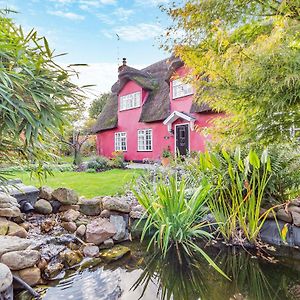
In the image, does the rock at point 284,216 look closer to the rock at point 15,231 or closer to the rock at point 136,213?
the rock at point 136,213

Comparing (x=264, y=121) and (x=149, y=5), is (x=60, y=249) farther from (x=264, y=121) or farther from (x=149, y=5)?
(x=149, y=5)

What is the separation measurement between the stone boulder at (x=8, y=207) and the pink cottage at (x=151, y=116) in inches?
337

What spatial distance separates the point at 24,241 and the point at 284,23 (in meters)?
4.14

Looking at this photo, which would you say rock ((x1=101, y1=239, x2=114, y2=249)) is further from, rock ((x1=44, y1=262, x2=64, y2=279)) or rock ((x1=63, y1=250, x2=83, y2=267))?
rock ((x1=44, y1=262, x2=64, y2=279))

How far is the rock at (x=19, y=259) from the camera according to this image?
2859 millimetres

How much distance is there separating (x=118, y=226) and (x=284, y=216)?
2.60 metres

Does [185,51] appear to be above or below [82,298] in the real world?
above

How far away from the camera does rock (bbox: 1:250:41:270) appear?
9.38ft

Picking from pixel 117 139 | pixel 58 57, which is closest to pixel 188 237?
pixel 58 57

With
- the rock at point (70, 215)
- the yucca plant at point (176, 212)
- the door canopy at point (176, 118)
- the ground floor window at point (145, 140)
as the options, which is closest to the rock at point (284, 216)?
the yucca plant at point (176, 212)

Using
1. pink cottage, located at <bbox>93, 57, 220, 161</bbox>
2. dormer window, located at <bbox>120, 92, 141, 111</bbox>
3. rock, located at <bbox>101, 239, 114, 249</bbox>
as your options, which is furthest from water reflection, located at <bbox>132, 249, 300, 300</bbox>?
dormer window, located at <bbox>120, 92, 141, 111</bbox>

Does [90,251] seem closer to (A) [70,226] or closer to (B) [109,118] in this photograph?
(A) [70,226]

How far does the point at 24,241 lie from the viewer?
322 cm

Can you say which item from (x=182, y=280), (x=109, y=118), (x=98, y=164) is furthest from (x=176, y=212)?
(x=109, y=118)
